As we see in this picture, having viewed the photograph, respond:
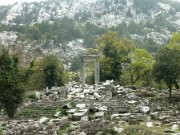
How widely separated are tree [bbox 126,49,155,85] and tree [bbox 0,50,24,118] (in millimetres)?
26542

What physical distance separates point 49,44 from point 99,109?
99.5m

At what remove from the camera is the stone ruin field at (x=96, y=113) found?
73.8ft

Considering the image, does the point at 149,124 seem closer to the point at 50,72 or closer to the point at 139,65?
the point at 50,72

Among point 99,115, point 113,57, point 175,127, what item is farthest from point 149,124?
point 113,57

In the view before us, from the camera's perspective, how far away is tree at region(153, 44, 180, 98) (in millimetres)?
34906

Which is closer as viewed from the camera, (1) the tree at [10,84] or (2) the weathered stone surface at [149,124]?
(2) the weathered stone surface at [149,124]

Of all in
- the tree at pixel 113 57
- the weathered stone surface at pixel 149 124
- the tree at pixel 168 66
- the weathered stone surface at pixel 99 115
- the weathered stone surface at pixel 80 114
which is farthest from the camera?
the tree at pixel 113 57

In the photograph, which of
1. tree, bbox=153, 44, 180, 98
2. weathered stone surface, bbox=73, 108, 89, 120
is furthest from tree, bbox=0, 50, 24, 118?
tree, bbox=153, 44, 180, 98

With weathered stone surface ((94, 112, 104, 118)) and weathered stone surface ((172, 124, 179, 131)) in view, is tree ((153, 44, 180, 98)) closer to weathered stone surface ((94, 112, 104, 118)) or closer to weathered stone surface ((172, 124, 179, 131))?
weathered stone surface ((94, 112, 104, 118))

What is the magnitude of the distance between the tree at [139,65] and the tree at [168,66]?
16.3 meters

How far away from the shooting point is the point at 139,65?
5281 cm

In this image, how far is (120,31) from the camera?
507 ft

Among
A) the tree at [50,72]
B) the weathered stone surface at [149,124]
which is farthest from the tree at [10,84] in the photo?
the tree at [50,72]

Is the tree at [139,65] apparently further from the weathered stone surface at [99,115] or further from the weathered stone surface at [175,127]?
the weathered stone surface at [175,127]
